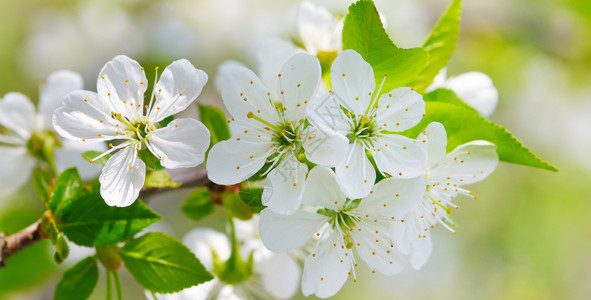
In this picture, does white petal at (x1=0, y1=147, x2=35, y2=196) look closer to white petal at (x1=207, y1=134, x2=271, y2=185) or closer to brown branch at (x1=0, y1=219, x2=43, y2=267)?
brown branch at (x1=0, y1=219, x2=43, y2=267)

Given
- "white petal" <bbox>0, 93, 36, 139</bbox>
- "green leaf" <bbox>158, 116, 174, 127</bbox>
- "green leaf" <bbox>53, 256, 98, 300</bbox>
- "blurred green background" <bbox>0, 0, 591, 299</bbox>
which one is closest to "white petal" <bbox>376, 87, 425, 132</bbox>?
"green leaf" <bbox>158, 116, 174, 127</bbox>

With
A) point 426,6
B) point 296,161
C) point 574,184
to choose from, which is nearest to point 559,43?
point 426,6

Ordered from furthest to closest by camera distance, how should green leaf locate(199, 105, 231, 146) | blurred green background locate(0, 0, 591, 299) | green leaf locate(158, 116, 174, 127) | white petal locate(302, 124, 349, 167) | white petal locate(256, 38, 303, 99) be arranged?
1. blurred green background locate(0, 0, 591, 299)
2. white petal locate(256, 38, 303, 99)
3. green leaf locate(199, 105, 231, 146)
4. green leaf locate(158, 116, 174, 127)
5. white petal locate(302, 124, 349, 167)

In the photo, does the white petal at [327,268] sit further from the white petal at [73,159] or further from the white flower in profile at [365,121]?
the white petal at [73,159]

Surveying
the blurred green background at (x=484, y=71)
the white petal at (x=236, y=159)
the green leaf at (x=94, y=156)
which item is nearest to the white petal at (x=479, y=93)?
the white petal at (x=236, y=159)

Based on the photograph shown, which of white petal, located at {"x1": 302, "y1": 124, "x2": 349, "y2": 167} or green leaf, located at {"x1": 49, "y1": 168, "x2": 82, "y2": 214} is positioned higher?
white petal, located at {"x1": 302, "y1": 124, "x2": 349, "y2": 167}

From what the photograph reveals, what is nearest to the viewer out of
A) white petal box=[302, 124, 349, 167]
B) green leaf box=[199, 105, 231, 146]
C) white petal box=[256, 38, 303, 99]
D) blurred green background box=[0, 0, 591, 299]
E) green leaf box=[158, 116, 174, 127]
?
white petal box=[302, 124, 349, 167]

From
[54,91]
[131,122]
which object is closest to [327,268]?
[131,122]
